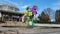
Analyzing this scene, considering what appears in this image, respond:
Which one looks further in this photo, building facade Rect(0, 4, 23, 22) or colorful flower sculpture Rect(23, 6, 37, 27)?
building facade Rect(0, 4, 23, 22)

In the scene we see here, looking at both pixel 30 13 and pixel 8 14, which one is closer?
pixel 30 13

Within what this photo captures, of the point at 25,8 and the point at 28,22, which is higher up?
the point at 25,8

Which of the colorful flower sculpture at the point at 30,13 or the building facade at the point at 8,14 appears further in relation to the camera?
the building facade at the point at 8,14

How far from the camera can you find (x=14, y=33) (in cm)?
1141

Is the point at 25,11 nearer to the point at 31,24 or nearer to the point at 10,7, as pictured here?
the point at 31,24

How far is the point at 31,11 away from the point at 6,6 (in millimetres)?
57852

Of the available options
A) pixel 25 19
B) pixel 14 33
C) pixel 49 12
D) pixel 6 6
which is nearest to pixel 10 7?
pixel 6 6

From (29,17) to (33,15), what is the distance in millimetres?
523

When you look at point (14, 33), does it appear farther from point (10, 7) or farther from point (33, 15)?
point (10, 7)

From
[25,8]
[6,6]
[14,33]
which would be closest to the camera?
[14,33]

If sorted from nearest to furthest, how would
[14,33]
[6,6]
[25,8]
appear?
[14,33]
[25,8]
[6,6]

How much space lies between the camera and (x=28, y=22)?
864 inches

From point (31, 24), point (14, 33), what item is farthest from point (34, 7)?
point (14, 33)

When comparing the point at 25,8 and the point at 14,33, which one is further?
the point at 25,8
